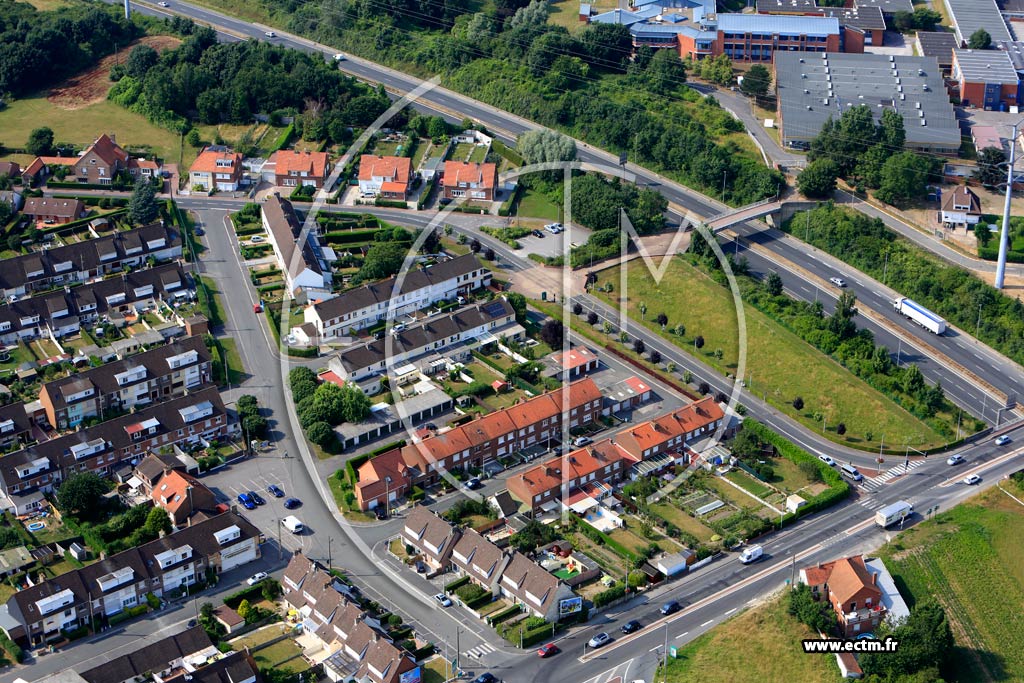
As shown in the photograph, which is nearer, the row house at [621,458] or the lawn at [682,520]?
the lawn at [682,520]

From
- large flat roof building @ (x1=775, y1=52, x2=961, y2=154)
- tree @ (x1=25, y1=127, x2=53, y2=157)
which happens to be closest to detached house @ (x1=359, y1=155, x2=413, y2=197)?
tree @ (x1=25, y1=127, x2=53, y2=157)

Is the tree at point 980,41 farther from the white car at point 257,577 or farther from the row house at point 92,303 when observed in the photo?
the white car at point 257,577

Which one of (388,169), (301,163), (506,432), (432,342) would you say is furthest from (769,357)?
(301,163)

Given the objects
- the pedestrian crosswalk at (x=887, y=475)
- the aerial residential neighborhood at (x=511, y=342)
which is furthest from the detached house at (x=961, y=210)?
the pedestrian crosswalk at (x=887, y=475)

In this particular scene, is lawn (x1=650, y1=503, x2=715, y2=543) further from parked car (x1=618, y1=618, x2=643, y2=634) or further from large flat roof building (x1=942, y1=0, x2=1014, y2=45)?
large flat roof building (x1=942, y1=0, x2=1014, y2=45)

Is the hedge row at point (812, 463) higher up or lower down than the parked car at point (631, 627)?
higher up

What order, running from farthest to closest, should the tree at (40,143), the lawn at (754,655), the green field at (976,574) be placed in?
the tree at (40,143)
the green field at (976,574)
the lawn at (754,655)

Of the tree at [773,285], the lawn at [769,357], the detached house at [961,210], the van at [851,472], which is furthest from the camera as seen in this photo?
the detached house at [961,210]
